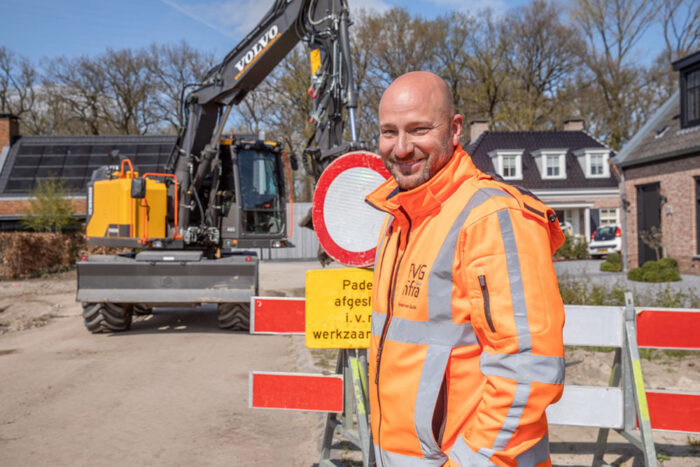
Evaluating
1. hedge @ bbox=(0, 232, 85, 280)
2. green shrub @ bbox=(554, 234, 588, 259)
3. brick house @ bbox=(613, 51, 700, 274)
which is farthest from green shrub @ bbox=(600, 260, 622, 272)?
hedge @ bbox=(0, 232, 85, 280)

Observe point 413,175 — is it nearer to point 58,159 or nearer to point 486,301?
point 486,301

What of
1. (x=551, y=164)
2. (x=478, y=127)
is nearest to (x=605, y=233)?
(x=551, y=164)

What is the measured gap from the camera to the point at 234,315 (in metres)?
9.94

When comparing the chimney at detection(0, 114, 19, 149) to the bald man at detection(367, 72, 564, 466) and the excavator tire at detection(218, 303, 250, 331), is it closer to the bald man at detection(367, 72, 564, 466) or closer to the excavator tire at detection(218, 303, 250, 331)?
the excavator tire at detection(218, 303, 250, 331)

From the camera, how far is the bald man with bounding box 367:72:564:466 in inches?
62.3

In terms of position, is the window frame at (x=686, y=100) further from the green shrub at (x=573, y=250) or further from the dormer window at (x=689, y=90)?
the green shrub at (x=573, y=250)

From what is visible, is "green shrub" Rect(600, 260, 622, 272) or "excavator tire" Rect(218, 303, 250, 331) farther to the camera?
"green shrub" Rect(600, 260, 622, 272)

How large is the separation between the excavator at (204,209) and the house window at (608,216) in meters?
26.7

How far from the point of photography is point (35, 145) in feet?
101

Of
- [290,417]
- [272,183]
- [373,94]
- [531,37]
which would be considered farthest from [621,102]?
[290,417]

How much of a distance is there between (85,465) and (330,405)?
221cm

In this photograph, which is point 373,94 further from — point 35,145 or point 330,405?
point 330,405

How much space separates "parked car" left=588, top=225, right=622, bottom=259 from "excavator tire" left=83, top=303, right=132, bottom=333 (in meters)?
21.4

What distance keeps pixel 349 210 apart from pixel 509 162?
3085cm
